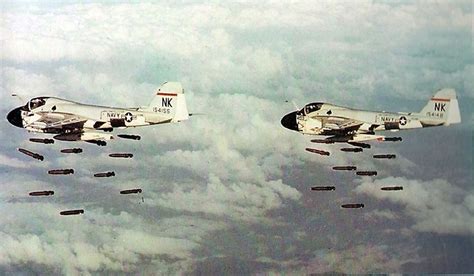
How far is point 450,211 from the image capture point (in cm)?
664

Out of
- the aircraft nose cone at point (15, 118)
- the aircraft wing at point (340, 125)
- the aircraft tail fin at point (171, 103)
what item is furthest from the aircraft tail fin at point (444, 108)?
the aircraft nose cone at point (15, 118)

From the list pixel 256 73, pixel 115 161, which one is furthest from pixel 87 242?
pixel 256 73

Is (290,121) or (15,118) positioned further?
(290,121)

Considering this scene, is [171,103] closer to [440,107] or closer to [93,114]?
[93,114]

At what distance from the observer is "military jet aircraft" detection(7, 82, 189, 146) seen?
660 cm

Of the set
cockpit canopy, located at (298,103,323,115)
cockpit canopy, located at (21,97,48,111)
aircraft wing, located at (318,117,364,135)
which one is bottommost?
aircraft wing, located at (318,117,364,135)

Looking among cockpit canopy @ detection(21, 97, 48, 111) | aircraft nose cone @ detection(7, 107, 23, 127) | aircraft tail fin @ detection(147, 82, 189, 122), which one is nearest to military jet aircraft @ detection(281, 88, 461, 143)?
aircraft tail fin @ detection(147, 82, 189, 122)

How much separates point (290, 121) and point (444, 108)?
127 cm

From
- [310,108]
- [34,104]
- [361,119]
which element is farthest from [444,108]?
[34,104]

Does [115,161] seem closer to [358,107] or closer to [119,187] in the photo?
[119,187]

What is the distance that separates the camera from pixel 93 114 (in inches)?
261

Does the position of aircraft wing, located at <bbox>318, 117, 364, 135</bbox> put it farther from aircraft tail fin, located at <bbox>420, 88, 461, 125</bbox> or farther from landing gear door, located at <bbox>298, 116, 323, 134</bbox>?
aircraft tail fin, located at <bbox>420, 88, 461, 125</bbox>

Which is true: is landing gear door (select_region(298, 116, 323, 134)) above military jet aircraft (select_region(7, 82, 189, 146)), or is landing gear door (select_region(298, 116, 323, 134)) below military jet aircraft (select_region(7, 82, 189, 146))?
below

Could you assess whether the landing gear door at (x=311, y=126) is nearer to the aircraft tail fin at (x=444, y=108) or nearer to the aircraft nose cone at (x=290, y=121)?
the aircraft nose cone at (x=290, y=121)
